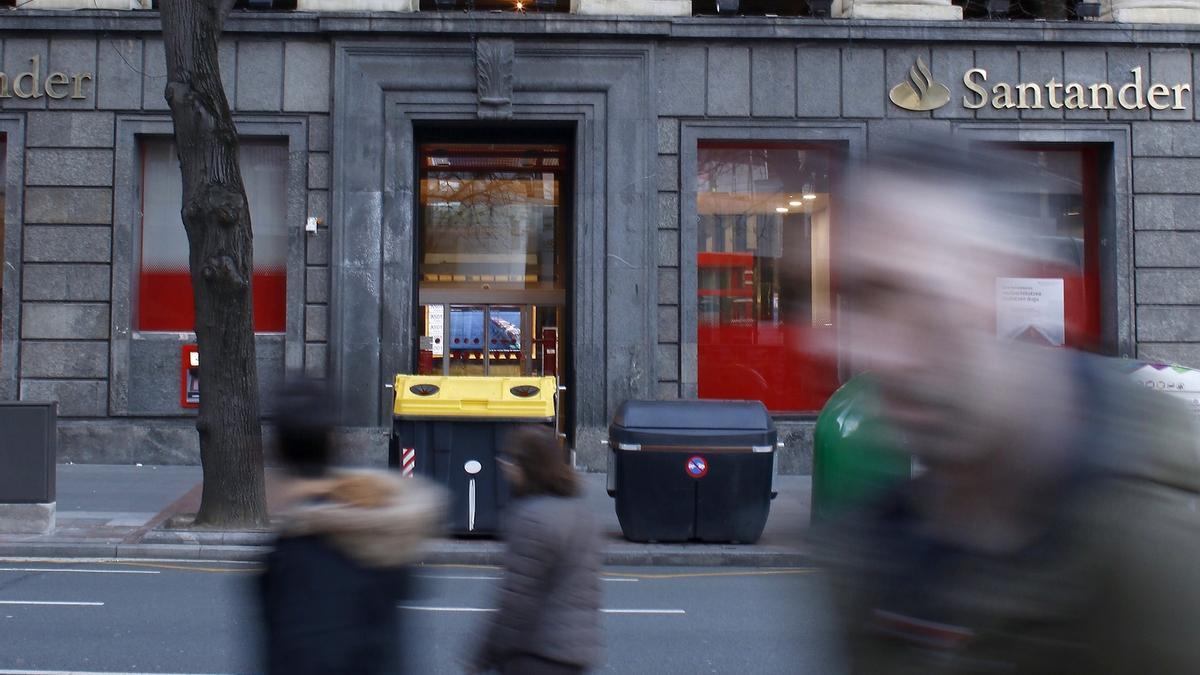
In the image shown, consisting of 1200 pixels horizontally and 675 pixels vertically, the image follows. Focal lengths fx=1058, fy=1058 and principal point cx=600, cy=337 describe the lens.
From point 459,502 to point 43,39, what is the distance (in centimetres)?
1014

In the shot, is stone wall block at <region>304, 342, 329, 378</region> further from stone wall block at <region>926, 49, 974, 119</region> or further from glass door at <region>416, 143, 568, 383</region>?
stone wall block at <region>926, 49, 974, 119</region>

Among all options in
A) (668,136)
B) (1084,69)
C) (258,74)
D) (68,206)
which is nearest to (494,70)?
(668,136)

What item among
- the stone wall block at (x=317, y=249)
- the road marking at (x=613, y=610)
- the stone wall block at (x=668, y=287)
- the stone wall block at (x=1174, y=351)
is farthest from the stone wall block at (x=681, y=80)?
the road marking at (x=613, y=610)

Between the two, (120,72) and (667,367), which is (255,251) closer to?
(120,72)

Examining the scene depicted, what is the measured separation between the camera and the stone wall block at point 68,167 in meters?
15.4

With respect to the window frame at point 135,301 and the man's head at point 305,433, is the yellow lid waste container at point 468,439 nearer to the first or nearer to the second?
the window frame at point 135,301

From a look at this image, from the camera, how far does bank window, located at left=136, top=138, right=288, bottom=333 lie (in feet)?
51.6

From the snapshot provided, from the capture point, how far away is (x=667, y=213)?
51.1 feet

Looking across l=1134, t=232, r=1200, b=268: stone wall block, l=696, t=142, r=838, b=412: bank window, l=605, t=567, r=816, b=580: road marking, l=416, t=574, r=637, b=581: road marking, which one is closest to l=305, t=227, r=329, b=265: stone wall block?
l=696, t=142, r=838, b=412: bank window

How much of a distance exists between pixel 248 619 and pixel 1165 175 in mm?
14394

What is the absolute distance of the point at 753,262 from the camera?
16.0 meters

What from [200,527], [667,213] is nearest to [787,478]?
[667,213]

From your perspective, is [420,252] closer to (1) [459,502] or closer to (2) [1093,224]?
(1) [459,502]

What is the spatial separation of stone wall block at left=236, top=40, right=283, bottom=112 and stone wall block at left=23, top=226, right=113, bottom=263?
9.27ft
